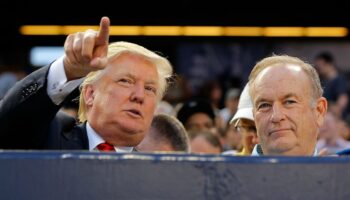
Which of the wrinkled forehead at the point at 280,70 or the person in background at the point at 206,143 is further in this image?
the person in background at the point at 206,143

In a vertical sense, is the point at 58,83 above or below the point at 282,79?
below

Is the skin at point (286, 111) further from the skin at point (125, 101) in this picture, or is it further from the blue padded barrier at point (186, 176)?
the blue padded barrier at point (186, 176)

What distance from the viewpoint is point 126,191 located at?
103 inches

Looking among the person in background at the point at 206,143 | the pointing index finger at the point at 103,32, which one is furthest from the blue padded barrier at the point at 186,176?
the person in background at the point at 206,143

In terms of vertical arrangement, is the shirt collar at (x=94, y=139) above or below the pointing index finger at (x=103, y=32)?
below

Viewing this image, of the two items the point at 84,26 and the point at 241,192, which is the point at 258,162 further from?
the point at 84,26

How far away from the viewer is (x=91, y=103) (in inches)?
175

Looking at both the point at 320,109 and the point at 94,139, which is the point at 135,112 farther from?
the point at 320,109

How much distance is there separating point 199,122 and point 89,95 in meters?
3.61

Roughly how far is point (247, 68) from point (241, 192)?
12523 mm

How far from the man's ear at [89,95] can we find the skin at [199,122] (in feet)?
11.4

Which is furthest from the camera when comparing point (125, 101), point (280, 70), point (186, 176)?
point (125, 101)

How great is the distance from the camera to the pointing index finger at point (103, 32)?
310 centimetres

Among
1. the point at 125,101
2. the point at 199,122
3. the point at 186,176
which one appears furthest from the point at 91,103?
the point at 199,122
